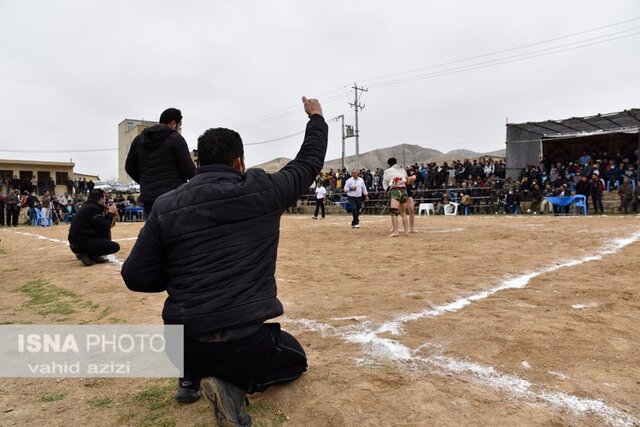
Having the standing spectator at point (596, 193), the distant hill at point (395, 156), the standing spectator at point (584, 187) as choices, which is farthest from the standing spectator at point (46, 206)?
the distant hill at point (395, 156)

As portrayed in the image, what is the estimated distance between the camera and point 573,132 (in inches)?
842

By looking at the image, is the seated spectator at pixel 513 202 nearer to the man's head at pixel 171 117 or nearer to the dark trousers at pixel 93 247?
the dark trousers at pixel 93 247

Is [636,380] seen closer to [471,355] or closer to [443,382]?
[471,355]

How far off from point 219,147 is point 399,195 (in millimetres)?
7362

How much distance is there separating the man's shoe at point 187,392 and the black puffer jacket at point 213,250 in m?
0.52

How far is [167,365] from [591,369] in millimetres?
2595

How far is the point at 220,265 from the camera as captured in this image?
1.92 meters

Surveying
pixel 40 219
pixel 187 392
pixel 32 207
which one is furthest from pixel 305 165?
pixel 32 207

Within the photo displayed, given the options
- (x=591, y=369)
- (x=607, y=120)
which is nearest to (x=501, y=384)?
(x=591, y=369)

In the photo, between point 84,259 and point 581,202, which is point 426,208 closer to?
point 581,202

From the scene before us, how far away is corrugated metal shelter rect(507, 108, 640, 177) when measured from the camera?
1919 centimetres

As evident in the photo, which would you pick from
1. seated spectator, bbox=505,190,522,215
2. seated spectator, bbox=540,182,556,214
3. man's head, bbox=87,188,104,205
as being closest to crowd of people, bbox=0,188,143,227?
man's head, bbox=87,188,104,205

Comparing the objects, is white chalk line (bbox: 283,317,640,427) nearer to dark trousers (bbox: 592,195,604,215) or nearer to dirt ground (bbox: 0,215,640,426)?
dirt ground (bbox: 0,215,640,426)

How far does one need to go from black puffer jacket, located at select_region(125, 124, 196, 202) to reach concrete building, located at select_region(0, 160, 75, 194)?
36.1m
